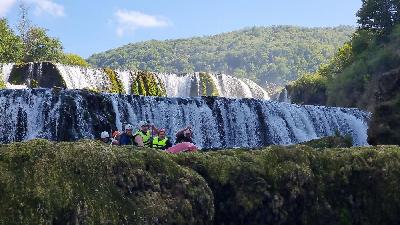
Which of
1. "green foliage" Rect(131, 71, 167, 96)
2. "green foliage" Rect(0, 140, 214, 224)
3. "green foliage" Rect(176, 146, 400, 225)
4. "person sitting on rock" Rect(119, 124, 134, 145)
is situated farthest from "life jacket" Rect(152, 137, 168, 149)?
"green foliage" Rect(131, 71, 167, 96)

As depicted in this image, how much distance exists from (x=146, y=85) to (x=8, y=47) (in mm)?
21613

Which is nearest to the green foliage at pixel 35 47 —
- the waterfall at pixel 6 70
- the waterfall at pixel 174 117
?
the waterfall at pixel 6 70

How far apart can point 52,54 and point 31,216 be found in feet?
207

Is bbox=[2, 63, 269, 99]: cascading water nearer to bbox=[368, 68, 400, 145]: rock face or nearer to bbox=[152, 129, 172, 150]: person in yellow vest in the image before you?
bbox=[368, 68, 400, 145]: rock face

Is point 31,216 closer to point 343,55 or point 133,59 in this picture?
point 343,55

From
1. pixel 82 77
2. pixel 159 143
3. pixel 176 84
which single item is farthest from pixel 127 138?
pixel 176 84

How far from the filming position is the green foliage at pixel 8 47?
177 ft

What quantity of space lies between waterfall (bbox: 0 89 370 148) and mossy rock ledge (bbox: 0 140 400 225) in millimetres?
12709

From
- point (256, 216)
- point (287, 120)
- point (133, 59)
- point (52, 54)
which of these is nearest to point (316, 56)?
point (133, 59)

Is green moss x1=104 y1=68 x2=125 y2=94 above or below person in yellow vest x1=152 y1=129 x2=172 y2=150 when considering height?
above

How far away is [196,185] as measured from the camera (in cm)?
842

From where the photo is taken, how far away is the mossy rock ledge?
716cm

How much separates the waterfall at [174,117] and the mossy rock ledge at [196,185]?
41.7 ft

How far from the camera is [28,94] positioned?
21.3 m
